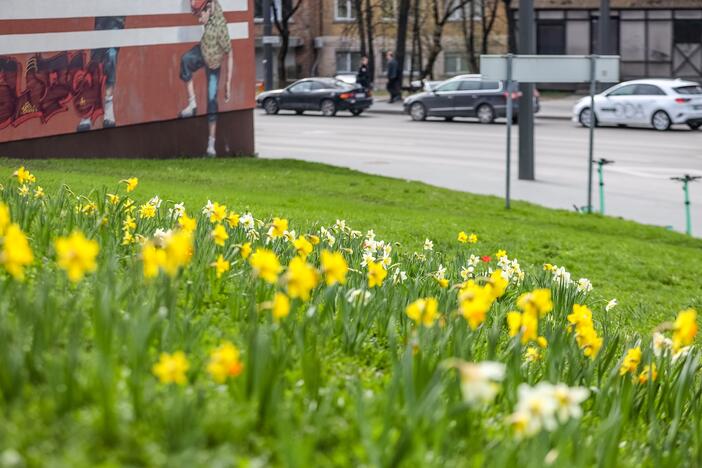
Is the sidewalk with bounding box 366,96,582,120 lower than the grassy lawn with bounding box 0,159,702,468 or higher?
lower

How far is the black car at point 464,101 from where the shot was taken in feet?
131

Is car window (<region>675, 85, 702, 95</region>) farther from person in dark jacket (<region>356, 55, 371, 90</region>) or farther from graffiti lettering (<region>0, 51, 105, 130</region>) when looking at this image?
graffiti lettering (<region>0, 51, 105, 130</region>)

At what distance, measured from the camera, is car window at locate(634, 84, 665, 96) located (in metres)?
36.4

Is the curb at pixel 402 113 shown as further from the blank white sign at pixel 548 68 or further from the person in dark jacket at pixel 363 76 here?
the blank white sign at pixel 548 68

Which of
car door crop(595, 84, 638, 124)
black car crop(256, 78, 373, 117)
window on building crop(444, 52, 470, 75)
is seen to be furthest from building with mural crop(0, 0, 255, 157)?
window on building crop(444, 52, 470, 75)

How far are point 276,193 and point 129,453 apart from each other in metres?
15.1

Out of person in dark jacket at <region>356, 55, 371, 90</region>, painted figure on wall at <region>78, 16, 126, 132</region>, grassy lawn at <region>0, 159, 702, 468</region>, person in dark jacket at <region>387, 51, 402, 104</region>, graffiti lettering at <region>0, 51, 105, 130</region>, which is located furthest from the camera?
person in dark jacket at <region>387, 51, 402, 104</region>

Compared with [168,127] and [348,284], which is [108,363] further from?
[168,127]

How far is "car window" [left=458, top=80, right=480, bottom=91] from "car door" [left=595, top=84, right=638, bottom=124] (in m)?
4.49

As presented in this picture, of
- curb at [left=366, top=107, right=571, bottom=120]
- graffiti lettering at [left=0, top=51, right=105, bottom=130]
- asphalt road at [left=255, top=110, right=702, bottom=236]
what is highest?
graffiti lettering at [left=0, top=51, right=105, bottom=130]

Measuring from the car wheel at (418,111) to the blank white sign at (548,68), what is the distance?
2180 cm

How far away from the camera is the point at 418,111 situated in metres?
41.2

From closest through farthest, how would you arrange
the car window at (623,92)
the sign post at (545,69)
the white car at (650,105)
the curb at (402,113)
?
the sign post at (545,69)
the white car at (650,105)
the car window at (623,92)
the curb at (402,113)

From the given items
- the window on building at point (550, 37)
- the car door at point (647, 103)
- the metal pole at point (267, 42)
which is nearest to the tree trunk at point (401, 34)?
the metal pole at point (267, 42)
